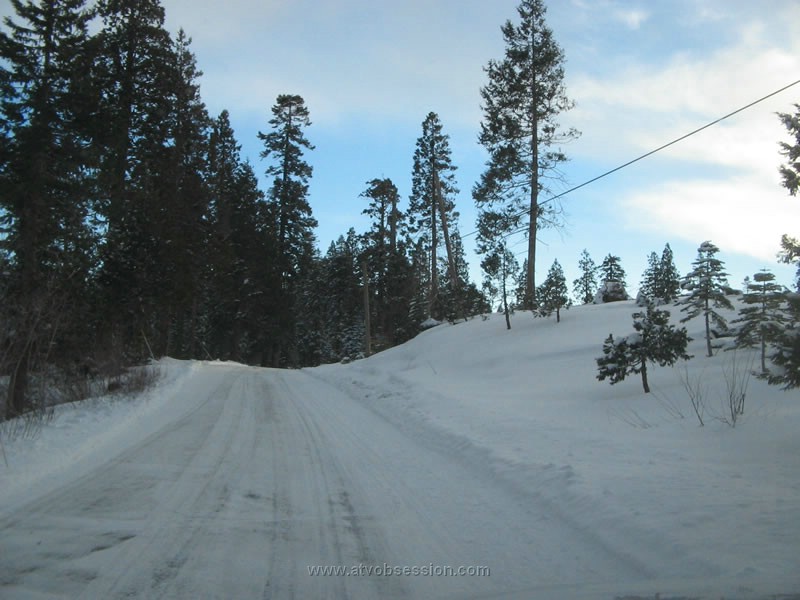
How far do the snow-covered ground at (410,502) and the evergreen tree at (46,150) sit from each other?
757 centimetres

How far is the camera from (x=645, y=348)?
11.6 metres

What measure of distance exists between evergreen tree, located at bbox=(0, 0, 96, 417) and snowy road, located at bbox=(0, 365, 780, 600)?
1063 cm

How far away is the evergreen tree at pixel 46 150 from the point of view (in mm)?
14633

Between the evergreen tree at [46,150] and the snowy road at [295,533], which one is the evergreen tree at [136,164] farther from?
the snowy road at [295,533]

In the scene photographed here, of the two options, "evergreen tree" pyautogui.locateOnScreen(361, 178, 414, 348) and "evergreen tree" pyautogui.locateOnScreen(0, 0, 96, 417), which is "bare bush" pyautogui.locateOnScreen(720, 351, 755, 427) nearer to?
"evergreen tree" pyautogui.locateOnScreen(0, 0, 96, 417)

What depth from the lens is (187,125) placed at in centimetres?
2412

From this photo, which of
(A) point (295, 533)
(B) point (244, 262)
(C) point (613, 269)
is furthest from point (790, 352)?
(C) point (613, 269)

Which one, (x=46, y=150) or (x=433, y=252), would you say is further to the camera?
(x=433, y=252)

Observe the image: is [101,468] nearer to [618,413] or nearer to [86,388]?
[86,388]

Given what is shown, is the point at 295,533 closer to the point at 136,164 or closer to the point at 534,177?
the point at 136,164

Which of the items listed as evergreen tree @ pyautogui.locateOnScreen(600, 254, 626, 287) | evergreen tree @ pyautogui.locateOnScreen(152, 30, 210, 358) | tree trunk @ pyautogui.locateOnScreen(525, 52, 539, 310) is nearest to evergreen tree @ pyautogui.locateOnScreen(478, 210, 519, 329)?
tree trunk @ pyautogui.locateOnScreen(525, 52, 539, 310)

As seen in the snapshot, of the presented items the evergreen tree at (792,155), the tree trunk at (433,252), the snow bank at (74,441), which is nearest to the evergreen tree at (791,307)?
the evergreen tree at (792,155)

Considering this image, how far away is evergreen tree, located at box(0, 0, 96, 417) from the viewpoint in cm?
1463

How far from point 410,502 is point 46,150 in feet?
51.2
